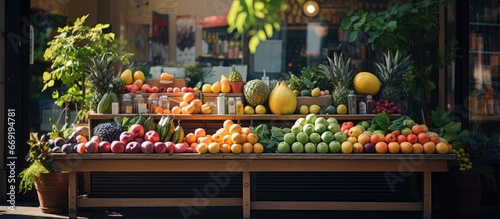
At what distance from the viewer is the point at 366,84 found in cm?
1048

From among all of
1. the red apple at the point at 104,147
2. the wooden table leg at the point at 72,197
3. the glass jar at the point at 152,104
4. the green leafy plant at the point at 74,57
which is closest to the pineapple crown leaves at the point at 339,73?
the glass jar at the point at 152,104

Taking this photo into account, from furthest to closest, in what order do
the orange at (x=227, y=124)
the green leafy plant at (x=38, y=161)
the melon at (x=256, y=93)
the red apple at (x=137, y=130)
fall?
the melon at (x=256, y=93) < the green leafy plant at (x=38, y=161) < the orange at (x=227, y=124) < the red apple at (x=137, y=130)

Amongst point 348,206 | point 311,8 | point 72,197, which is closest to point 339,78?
point 348,206

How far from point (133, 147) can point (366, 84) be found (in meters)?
3.12

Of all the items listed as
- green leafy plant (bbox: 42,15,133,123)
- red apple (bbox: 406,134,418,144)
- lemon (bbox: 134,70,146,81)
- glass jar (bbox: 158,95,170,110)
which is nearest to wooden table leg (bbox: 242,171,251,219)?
glass jar (bbox: 158,95,170,110)

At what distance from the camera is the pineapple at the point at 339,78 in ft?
34.1

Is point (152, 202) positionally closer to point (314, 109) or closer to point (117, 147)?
point (117, 147)

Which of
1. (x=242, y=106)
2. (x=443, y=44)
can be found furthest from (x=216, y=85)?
(x=443, y=44)

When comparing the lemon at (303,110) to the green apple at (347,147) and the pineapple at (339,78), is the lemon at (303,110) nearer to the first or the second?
the pineapple at (339,78)

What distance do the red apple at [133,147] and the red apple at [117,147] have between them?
52 mm

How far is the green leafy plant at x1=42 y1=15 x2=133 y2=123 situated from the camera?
10.4m

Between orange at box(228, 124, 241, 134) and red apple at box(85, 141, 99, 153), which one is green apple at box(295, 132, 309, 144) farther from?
red apple at box(85, 141, 99, 153)

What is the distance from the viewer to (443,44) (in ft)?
37.2

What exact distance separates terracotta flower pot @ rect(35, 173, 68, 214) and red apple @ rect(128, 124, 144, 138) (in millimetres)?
1138
